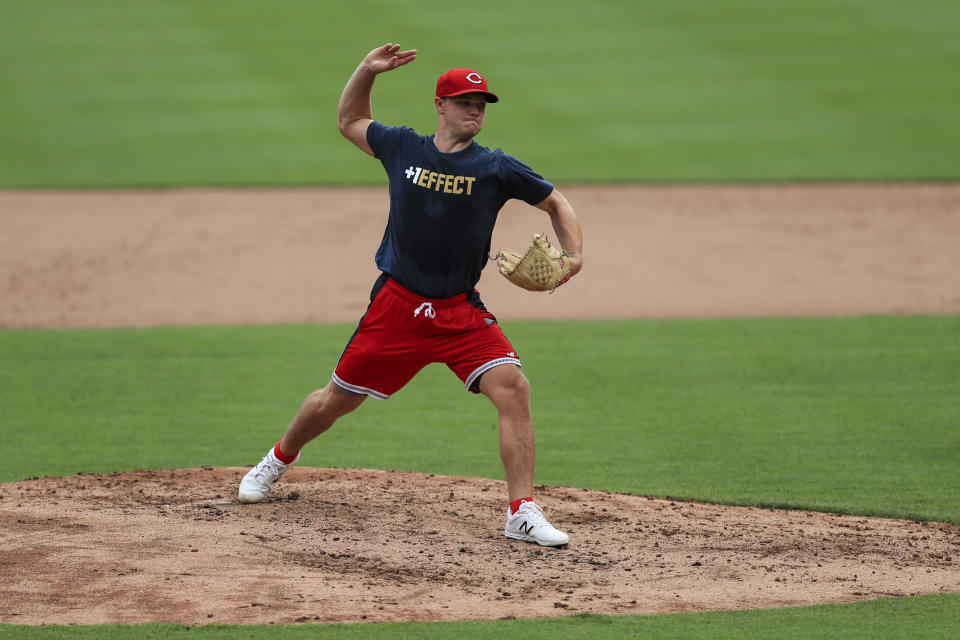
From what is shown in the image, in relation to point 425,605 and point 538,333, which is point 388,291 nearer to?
point 425,605

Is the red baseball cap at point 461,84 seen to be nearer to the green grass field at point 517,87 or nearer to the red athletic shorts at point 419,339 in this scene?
the red athletic shorts at point 419,339

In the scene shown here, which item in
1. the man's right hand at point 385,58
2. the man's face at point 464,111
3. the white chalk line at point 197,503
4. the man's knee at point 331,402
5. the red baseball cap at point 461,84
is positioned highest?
the man's right hand at point 385,58

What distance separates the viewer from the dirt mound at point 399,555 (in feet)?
17.3

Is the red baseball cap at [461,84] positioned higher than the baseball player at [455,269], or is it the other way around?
the red baseball cap at [461,84]

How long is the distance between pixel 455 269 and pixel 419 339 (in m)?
0.39

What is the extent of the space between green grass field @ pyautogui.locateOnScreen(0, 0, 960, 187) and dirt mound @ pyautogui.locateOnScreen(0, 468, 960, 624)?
11361mm

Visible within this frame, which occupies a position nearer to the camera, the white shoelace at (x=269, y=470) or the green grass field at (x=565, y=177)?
the white shoelace at (x=269, y=470)

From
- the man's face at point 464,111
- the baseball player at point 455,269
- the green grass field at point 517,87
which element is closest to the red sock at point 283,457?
the baseball player at point 455,269

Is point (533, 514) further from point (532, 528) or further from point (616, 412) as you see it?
point (616, 412)

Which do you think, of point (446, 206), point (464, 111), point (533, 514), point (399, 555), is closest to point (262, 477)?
point (399, 555)

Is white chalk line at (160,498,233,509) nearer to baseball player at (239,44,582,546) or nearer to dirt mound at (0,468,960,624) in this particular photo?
dirt mound at (0,468,960,624)

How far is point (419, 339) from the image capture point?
20.6 ft

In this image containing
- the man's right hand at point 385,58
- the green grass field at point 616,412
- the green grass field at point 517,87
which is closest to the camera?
the man's right hand at point 385,58

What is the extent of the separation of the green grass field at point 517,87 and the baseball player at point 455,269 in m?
11.6
